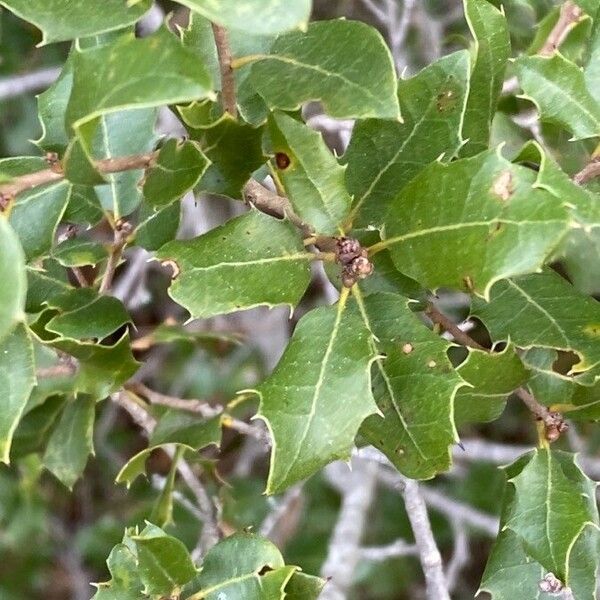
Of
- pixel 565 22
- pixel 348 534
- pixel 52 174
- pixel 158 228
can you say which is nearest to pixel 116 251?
pixel 158 228

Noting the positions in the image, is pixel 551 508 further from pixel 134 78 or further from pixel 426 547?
pixel 134 78

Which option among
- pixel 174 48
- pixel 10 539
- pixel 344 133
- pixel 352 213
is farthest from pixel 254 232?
pixel 10 539

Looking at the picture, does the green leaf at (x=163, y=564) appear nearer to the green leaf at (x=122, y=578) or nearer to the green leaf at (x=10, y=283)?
the green leaf at (x=122, y=578)

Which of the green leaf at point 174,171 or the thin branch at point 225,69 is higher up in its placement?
the thin branch at point 225,69

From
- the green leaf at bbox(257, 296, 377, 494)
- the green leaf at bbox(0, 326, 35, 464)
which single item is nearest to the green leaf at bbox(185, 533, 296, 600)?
the green leaf at bbox(257, 296, 377, 494)

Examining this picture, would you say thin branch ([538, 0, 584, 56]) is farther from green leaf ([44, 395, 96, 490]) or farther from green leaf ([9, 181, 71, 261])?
green leaf ([44, 395, 96, 490])

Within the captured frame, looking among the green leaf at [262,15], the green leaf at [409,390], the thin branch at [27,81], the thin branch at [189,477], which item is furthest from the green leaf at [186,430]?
the thin branch at [27,81]
